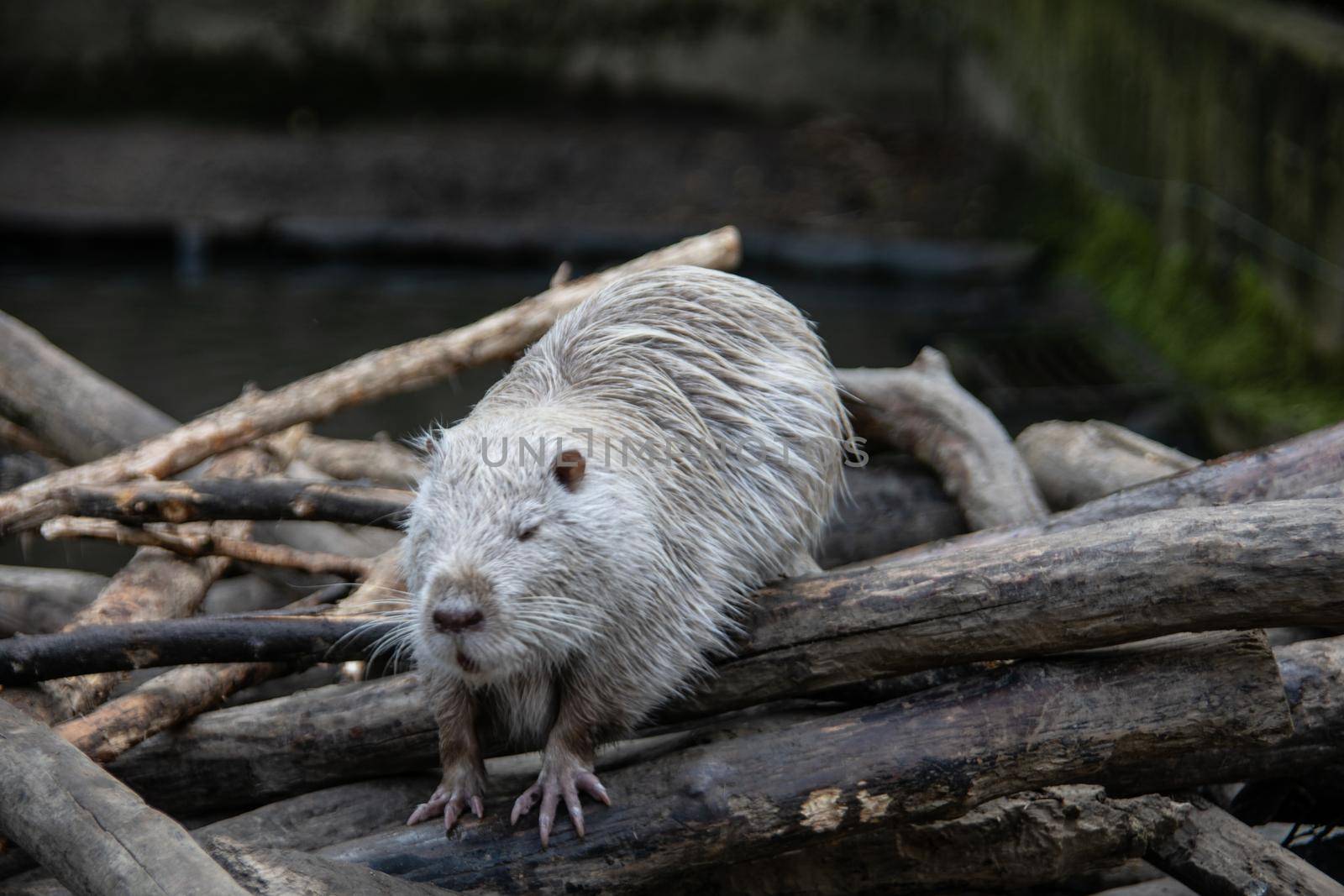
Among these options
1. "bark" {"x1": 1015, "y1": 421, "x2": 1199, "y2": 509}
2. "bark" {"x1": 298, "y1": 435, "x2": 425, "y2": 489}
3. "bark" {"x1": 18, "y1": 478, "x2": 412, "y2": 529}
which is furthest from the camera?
"bark" {"x1": 298, "y1": 435, "x2": 425, "y2": 489}

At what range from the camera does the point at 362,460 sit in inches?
188

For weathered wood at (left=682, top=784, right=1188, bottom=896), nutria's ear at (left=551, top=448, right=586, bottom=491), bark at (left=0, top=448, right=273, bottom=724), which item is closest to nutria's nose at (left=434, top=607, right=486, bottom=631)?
nutria's ear at (left=551, top=448, right=586, bottom=491)

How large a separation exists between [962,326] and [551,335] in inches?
254

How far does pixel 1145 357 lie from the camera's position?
848cm

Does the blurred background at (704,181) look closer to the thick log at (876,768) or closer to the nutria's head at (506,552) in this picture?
the thick log at (876,768)

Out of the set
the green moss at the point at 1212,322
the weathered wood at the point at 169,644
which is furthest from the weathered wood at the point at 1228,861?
the green moss at the point at 1212,322

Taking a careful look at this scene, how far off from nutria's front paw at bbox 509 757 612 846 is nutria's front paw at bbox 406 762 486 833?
10cm

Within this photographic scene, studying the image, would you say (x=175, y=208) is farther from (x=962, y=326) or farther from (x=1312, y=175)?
(x=1312, y=175)

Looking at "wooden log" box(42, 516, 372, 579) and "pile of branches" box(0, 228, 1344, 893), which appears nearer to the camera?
"pile of branches" box(0, 228, 1344, 893)

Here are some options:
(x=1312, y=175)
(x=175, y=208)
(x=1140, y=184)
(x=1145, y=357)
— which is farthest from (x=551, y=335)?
(x=175, y=208)

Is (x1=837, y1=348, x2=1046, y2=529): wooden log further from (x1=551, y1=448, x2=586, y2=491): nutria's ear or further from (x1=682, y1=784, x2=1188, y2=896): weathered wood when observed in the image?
(x1=551, y1=448, x2=586, y2=491): nutria's ear

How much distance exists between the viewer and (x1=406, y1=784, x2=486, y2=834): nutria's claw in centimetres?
286

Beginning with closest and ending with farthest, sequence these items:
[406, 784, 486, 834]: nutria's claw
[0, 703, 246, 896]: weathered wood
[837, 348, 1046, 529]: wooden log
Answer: [0, 703, 246, 896]: weathered wood, [406, 784, 486, 834]: nutria's claw, [837, 348, 1046, 529]: wooden log

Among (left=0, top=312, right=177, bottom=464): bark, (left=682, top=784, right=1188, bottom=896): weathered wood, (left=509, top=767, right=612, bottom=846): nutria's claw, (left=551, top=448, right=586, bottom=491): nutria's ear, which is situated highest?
(left=551, top=448, right=586, bottom=491): nutria's ear
